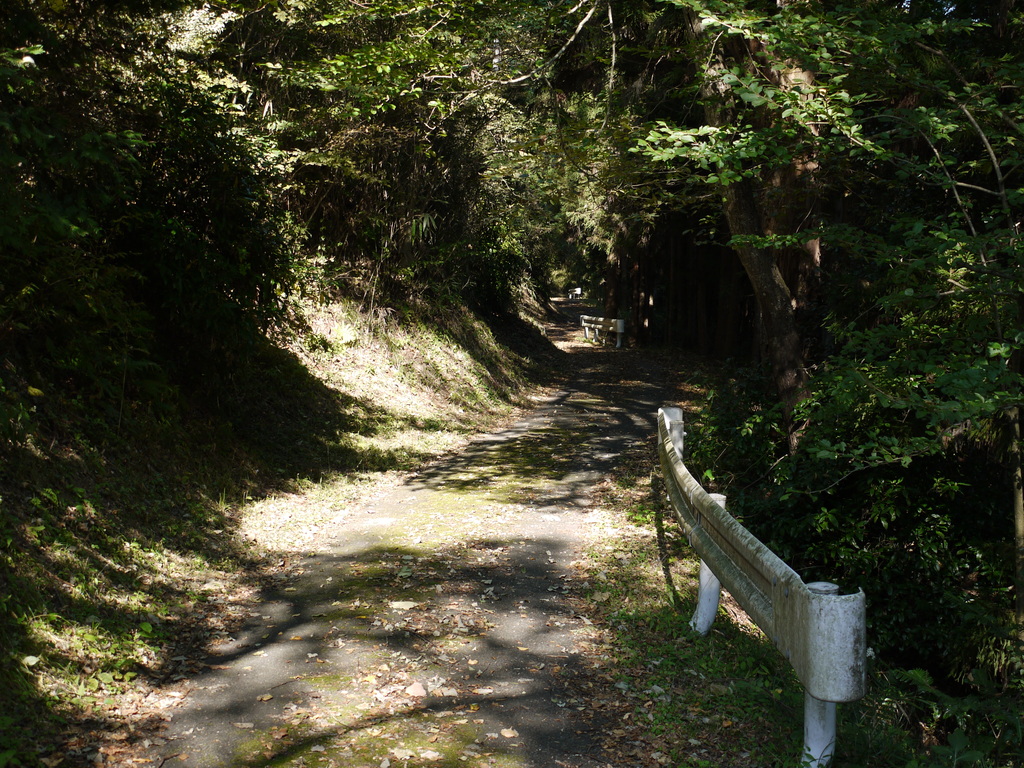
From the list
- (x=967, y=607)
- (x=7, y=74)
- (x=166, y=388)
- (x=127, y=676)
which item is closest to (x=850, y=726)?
(x=967, y=607)

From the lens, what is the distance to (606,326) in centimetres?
3341

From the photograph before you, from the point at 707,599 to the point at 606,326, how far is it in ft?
92.5

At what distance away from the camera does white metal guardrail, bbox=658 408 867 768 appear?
330 cm

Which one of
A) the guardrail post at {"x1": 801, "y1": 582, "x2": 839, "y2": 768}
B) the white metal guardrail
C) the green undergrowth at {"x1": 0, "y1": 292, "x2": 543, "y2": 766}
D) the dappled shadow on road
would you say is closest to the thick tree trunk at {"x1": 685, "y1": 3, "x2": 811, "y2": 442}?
the dappled shadow on road

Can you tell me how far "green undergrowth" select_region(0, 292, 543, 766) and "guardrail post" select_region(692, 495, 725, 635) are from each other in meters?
3.59

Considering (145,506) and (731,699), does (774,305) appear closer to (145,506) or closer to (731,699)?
(731,699)

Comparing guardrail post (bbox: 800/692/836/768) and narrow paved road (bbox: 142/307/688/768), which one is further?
narrow paved road (bbox: 142/307/688/768)

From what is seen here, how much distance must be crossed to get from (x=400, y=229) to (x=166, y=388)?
34.1 feet

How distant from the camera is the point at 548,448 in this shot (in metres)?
13.2

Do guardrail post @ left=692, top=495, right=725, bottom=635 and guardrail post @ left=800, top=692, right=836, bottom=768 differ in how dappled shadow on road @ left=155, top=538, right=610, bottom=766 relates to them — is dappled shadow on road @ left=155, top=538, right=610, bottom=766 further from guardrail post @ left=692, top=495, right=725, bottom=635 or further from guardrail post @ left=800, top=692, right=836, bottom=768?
guardrail post @ left=800, top=692, right=836, bottom=768

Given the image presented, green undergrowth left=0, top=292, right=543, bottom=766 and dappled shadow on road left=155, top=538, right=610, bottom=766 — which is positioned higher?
green undergrowth left=0, top=292, right=543, bottom=766

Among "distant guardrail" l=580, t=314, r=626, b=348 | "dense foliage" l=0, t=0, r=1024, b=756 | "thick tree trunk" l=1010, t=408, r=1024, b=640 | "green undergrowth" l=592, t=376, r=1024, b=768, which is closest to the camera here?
"green undergrowth" l=592, t=376, r=1024, b=768

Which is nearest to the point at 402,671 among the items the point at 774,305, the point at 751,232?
the point at 751,232

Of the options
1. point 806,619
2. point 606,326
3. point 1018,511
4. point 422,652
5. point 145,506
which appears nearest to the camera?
point 806,619
